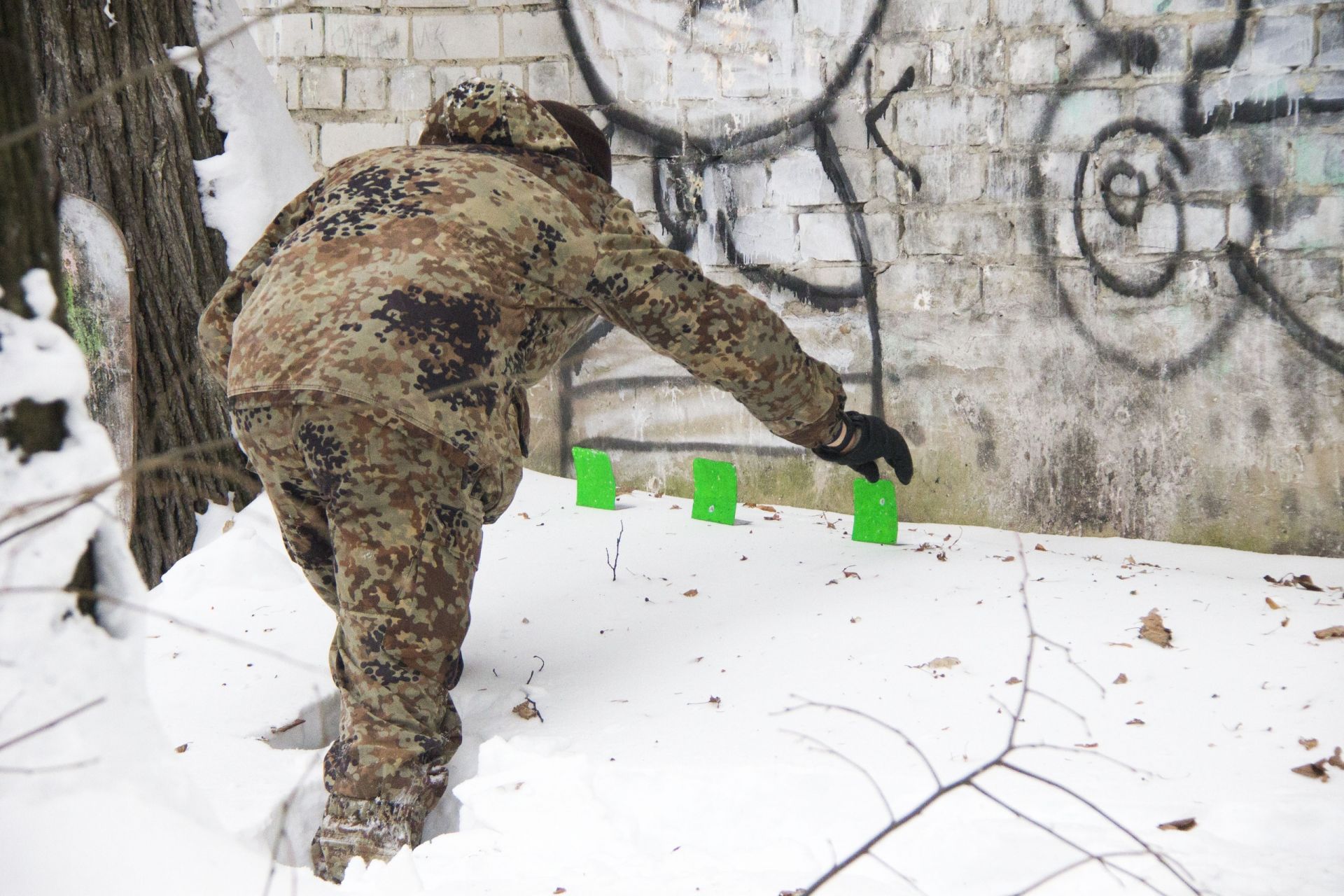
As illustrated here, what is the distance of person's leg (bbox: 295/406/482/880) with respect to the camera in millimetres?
1710

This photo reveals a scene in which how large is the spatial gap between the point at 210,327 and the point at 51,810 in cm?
135

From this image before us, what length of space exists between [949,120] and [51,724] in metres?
3.07

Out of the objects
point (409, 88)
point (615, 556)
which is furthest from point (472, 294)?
point (409, 88)

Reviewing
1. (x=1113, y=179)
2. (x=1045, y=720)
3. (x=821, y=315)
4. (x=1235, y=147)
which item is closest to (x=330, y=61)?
(x=821, y=315)

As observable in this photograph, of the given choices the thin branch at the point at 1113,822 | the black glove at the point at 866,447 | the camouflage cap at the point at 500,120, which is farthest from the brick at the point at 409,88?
the thin branch at the point at 1113,822

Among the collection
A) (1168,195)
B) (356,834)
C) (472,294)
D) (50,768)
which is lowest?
(356,834)

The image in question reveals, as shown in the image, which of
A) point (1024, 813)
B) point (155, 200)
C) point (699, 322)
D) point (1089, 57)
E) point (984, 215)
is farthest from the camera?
point (984, 215)

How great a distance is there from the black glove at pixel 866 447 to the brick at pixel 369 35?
2.30 meters

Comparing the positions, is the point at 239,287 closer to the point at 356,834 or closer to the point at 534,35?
the point at 356,834

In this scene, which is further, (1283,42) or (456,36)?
(456,36)

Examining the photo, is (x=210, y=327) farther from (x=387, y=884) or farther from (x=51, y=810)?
(x=51, y=810)

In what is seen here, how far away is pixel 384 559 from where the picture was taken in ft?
5.66

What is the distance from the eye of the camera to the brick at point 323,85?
12.2ft

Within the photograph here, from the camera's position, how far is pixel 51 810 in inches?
33.6
